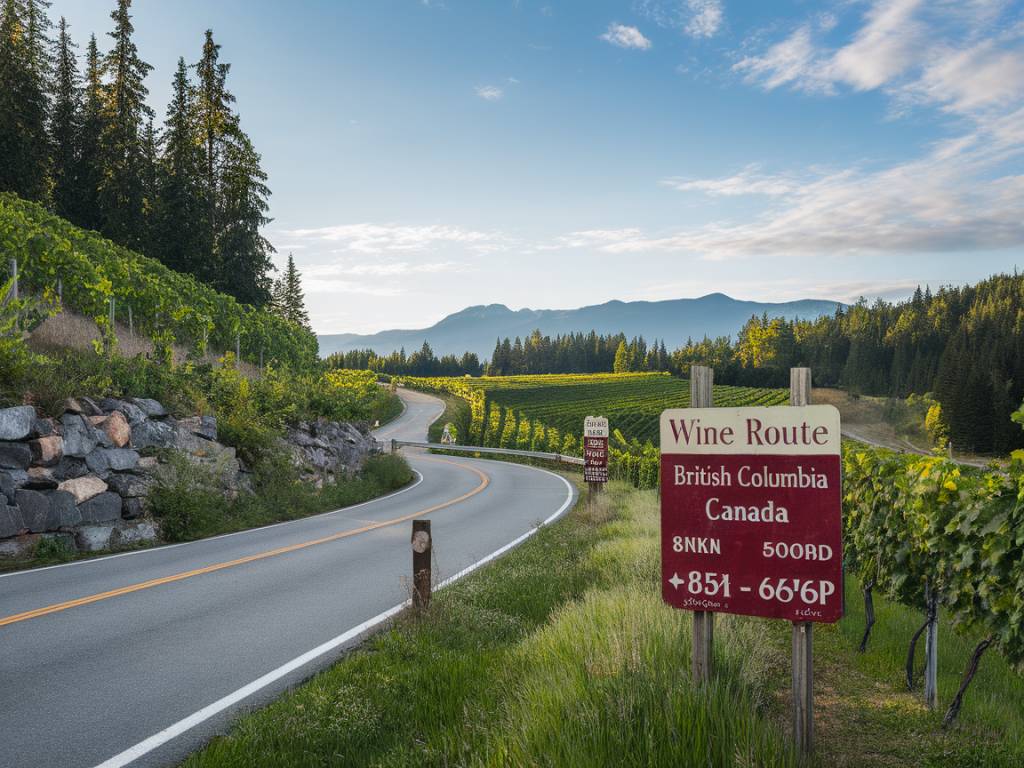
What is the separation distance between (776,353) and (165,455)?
587ft

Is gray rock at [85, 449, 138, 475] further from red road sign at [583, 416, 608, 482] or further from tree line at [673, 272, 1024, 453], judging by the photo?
tree line at [673, 272, 1024, 453]

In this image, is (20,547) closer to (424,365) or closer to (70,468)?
(70,468)

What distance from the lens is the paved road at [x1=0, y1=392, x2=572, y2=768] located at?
4715mm

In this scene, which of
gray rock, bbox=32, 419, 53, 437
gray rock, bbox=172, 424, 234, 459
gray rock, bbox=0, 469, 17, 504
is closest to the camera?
gray rock, bbox=0, 469, 17, 504

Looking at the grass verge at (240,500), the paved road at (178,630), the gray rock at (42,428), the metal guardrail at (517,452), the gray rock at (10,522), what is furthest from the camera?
the metal guardrail at (517,452)

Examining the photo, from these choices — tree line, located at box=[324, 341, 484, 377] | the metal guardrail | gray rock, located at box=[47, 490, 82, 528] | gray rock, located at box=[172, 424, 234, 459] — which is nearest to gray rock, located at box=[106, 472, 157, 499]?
gray rock, located at box=[47, 490, 82, 528]

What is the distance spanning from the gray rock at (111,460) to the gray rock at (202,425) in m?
1.79

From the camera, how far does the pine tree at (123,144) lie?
44344 millimetres

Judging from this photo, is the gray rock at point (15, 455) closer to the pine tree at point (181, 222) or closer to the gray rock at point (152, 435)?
the gray rock at point (152, 435)

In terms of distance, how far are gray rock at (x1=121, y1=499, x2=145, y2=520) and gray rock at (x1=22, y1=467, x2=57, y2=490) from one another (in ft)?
4.32

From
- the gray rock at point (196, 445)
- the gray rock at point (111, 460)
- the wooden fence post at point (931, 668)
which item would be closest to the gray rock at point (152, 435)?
the gray rock at point (196, 445)

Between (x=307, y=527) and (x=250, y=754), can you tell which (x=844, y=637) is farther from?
(x=307, y=527)

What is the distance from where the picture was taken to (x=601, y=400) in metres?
94.8

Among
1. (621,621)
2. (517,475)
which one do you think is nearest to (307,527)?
(621,621)
